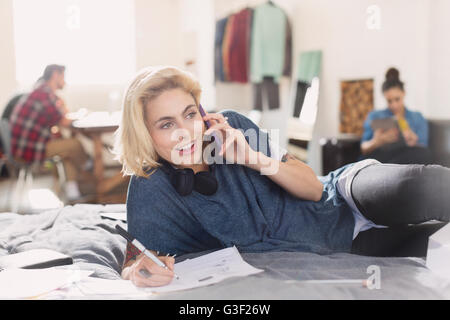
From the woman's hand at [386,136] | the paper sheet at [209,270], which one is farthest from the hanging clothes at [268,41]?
the paper sheet at [209,270]

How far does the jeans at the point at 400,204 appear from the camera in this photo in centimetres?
75

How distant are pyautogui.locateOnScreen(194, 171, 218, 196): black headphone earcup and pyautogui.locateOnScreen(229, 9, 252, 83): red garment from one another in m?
2.60

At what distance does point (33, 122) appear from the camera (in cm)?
223

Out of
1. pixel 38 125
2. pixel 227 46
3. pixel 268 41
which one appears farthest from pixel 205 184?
pixel 227 46

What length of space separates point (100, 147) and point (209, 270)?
6.48ft

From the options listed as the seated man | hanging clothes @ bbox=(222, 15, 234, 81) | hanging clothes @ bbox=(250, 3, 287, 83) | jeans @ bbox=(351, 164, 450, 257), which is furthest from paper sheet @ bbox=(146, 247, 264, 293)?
hanging clothes @ bbox=(222, 15, 234, 81)

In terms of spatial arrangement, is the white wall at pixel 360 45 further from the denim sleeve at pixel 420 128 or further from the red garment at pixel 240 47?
the red garment at pixel 240 47

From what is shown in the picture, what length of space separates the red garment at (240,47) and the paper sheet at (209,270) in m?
2.72

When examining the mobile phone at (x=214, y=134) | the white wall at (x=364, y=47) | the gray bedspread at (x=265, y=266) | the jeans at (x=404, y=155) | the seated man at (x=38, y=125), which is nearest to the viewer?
the gray bedspread at (x=265, y=266)

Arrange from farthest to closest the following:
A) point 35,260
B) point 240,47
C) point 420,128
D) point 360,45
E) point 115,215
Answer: point 240,47 → point 360,45 → point 420,128 → point 115,215 → point 35,260

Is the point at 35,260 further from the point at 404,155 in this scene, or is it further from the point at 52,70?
the point at 404,155
